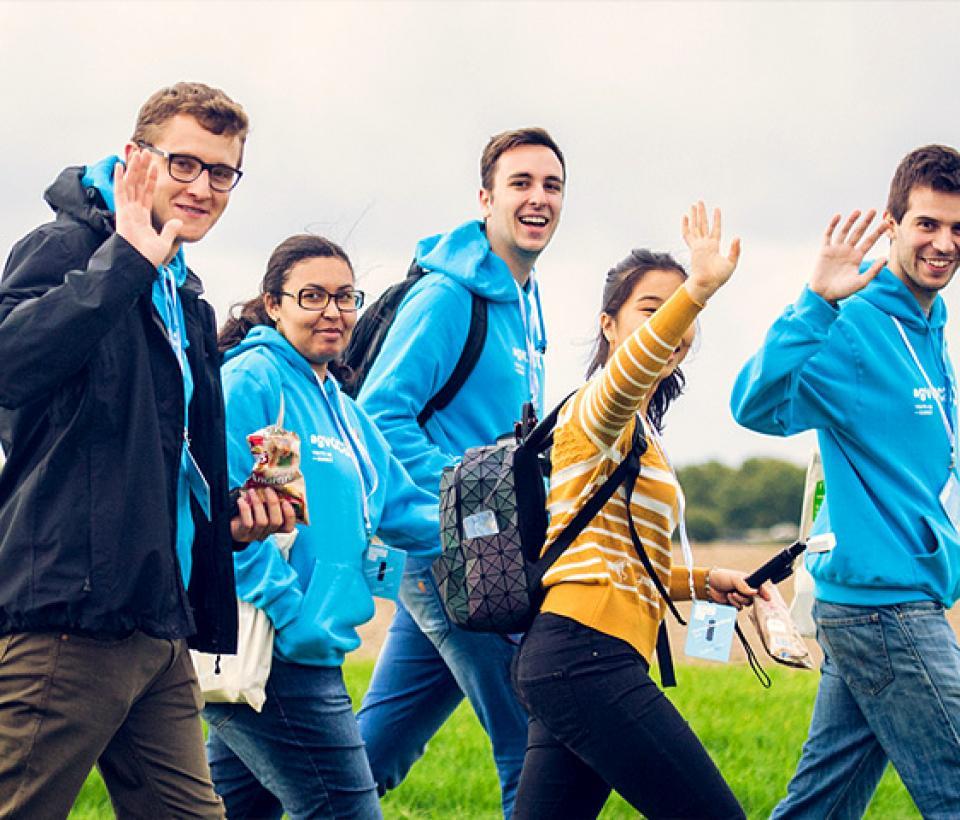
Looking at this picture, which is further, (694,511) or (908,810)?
(694,511)

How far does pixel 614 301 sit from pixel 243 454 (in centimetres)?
122

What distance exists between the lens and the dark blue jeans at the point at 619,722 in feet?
14.3

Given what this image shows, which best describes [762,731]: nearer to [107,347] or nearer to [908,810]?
[908,810]

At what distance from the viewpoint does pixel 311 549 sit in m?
5.24

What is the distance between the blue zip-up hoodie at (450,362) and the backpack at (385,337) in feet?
0.08

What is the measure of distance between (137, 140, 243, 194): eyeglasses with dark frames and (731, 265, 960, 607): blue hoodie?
200 cm

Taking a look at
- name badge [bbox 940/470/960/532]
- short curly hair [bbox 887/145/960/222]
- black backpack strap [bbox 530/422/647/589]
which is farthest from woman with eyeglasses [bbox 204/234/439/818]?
short curly hair [bbox 887/145/960/222]

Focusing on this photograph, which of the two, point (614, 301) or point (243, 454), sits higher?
point (614, 301)

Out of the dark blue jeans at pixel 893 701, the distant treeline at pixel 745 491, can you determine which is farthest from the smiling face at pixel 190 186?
the distant treeline at pixel 745 491

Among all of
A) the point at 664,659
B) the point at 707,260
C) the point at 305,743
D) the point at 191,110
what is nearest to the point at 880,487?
the point at 664,659

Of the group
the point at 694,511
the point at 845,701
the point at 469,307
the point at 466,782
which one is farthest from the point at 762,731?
the point at 694,511

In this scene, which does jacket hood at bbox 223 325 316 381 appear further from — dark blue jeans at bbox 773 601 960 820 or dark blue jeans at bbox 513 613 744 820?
dark blue jeans at bbox 773 601 960 820

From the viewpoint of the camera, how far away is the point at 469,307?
20.1ft

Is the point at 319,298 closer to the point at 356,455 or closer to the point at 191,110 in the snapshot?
the point at 356,455
